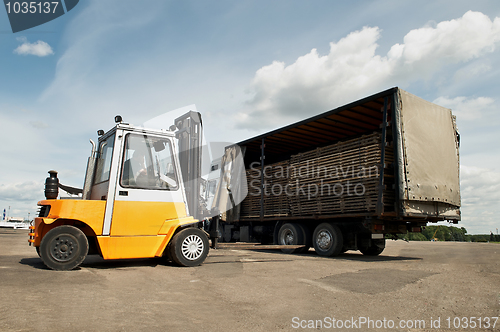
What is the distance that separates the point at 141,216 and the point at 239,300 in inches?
104

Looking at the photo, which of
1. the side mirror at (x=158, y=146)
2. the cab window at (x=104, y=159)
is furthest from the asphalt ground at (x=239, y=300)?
the side mirror at (x=158, y=146)

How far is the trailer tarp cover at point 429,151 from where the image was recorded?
834 cm

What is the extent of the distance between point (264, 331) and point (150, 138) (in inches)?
164

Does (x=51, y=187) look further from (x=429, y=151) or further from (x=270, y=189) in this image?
(x=429, y=151)

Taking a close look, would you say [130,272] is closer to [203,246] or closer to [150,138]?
[203,246]

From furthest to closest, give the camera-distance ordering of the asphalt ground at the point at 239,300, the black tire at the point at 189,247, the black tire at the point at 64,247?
the black tire at the point at 189,247, the black tire at the point at 64,247, the asphalt ground at the point at 239,300

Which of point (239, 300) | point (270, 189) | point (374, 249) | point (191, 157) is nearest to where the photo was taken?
point (239, 300)

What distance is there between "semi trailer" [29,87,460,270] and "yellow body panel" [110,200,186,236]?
0.05 feet

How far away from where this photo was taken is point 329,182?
1002 cm

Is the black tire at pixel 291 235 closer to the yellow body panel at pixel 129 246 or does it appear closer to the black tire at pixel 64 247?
the yellow body panel at pixel 129 246

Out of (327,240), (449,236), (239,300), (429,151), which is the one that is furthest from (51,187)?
(449,236)

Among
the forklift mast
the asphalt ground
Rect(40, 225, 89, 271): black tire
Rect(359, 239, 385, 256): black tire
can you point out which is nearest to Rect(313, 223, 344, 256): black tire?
Rect(359, 239, 385, 256): black tire

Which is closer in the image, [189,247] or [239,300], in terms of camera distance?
[239,300]

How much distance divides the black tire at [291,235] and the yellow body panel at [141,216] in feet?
17.5
